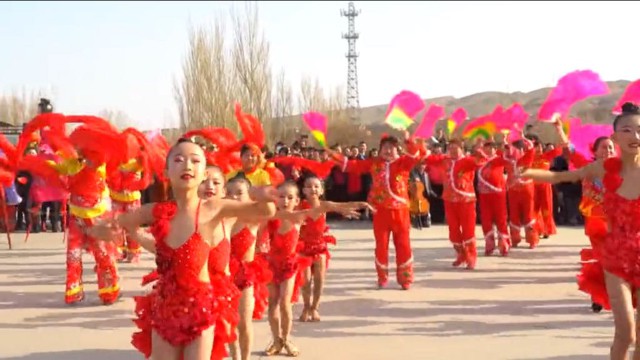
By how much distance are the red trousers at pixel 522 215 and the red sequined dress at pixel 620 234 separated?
7.06 metres

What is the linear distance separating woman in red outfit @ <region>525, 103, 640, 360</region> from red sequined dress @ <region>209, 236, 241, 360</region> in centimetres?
188

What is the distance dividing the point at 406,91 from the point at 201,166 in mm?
4679

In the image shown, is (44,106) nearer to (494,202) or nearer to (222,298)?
(222,298)

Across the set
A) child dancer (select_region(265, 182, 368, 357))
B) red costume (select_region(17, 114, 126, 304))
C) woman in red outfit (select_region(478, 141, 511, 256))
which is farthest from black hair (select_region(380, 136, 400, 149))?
red costume (select_region(17, 114, 126, 304))

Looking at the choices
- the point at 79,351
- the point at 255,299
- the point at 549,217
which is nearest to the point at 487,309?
the point at 255,299

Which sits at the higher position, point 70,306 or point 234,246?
point 234,246

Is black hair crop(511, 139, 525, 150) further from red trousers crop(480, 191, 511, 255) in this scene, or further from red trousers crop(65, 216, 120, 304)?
red trousers crop(65, 216, 120, 304)

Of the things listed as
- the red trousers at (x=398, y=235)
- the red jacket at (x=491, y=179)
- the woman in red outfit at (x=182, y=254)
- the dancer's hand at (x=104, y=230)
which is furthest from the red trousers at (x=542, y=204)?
the dancer's hand at (x=104, y=230)

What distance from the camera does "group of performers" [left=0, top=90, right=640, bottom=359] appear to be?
3922 millimetres

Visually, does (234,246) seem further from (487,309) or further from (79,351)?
(487,309)

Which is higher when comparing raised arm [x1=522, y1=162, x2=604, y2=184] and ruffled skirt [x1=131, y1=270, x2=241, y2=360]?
raised arm [x1=522, y1=162, x2=604, y2=184]

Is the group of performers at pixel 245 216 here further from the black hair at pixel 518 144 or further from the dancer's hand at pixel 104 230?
the black hair at pixel 518 144

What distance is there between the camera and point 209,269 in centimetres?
403

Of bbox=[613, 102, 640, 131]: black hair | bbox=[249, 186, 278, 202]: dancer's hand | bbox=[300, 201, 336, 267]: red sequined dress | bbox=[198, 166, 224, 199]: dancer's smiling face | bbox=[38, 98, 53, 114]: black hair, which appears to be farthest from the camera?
bbox=[38, 98, 53, 114]: black hair
